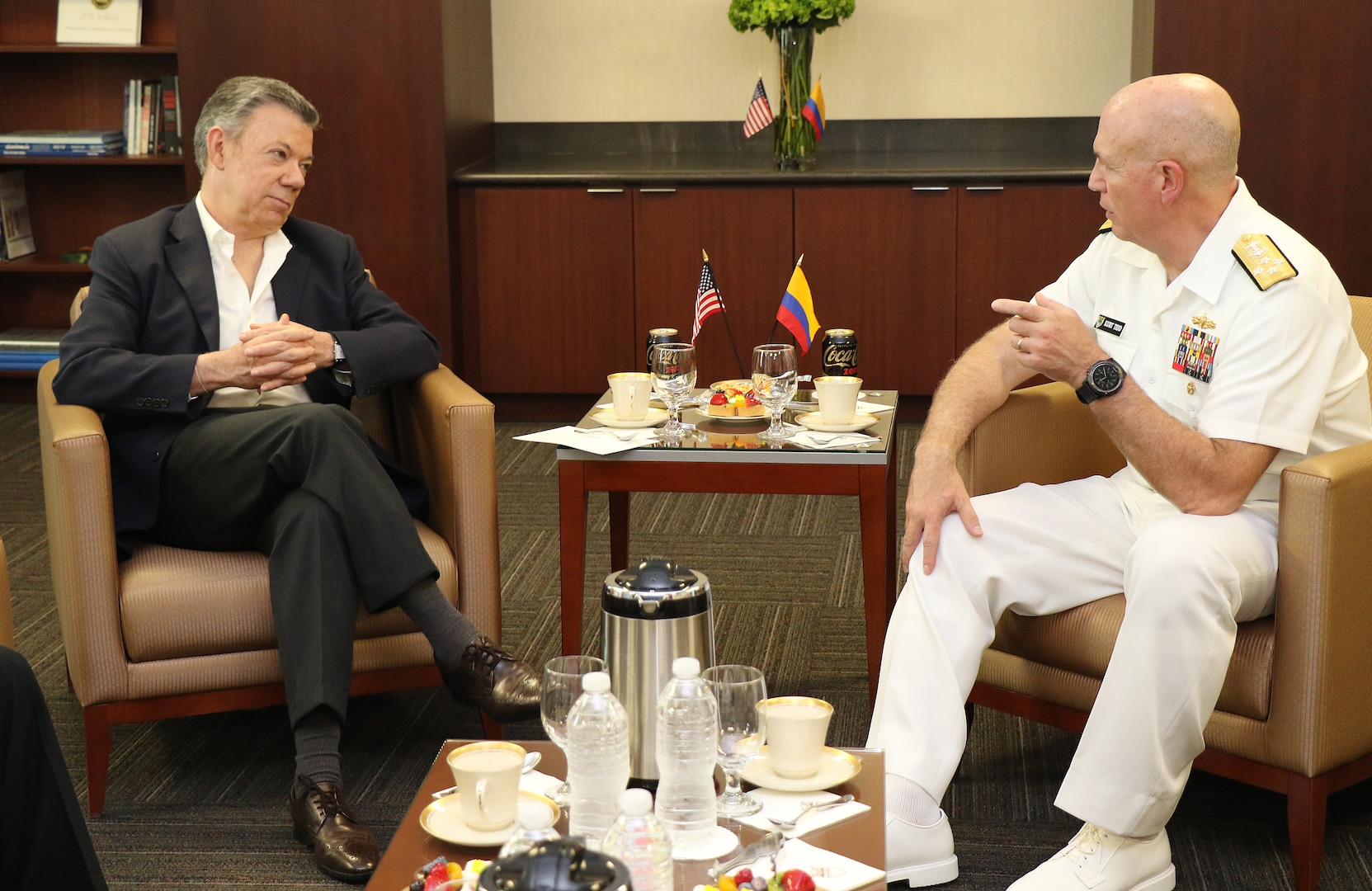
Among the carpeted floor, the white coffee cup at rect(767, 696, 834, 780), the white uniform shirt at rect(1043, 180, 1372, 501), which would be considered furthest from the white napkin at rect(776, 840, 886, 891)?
the white uniform shirt at rect(1043, 180, 1372, 501)

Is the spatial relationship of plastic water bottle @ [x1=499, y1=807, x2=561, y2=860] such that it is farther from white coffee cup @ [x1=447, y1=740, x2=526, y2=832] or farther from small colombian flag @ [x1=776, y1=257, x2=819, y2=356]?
small colombian flag @ [x1=776, y1=257, x2=819, y2=356]

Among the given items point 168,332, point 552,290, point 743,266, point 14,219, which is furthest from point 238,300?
point 14,219

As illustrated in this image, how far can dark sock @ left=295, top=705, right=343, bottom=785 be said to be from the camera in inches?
85.2

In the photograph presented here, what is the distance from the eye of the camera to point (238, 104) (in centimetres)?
262

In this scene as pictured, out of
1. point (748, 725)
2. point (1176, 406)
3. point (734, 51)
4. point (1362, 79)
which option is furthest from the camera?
point (734, 51)

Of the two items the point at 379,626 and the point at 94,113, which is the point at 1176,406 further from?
the point at 94,113

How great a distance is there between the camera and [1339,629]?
1.92 meters

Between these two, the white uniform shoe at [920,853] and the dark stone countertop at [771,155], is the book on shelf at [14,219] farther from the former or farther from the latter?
the white uniform shoe at [920,853]

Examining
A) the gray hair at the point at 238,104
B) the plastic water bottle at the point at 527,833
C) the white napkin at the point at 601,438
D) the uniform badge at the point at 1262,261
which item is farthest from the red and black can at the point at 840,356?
the plastic water bottle at the point at 527,833

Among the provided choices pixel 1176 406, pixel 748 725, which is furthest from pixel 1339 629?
pixel 748 725

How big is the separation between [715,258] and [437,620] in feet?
8.81

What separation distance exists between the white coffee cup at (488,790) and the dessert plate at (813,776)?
261mm

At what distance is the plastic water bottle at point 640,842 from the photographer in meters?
1.21

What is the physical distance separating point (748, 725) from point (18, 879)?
2.85 feet
